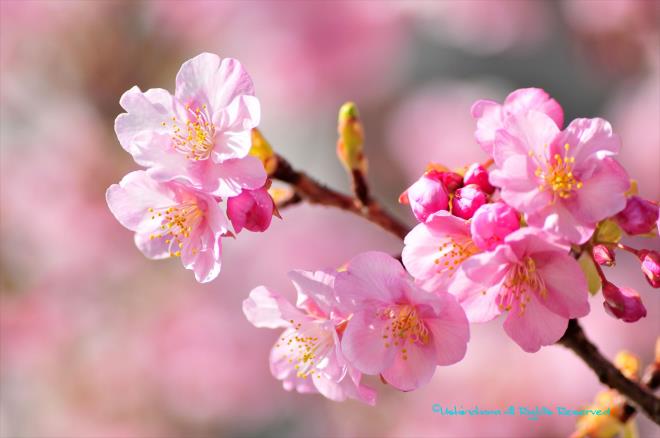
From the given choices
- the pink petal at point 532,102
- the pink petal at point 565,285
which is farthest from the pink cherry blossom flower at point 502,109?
the pink petal at point 565,285

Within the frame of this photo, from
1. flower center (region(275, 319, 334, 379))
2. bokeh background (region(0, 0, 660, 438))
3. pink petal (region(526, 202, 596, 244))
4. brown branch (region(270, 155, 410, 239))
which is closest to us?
pink petal (region(526, 202, 596, 244))

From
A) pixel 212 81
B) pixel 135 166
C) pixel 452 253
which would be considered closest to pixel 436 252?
pixel 452 253

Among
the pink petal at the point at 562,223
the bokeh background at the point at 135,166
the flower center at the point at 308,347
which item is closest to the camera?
the pink petal at the point at 562,223

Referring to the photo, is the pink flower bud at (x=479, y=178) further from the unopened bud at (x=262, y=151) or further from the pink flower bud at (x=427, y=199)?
the unopened bud at (x=262, y=151)

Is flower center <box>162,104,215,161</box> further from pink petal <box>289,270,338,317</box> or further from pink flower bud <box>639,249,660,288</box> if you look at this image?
pink flower bud <box>639,249,660,288</box>

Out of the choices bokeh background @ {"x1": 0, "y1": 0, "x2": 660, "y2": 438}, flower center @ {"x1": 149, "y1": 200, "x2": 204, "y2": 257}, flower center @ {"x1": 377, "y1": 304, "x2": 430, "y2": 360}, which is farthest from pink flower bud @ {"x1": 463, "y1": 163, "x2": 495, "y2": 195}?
bokeh background @ {"x1": 0, "y1": 0, "x2": 660, "y2": 438}

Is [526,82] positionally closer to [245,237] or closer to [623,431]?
[245,237]

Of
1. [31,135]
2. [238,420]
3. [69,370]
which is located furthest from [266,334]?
[31,135]
